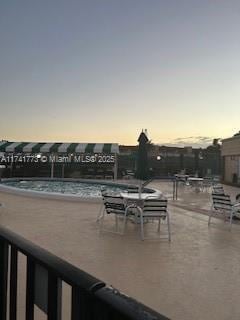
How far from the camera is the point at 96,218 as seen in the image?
873cm

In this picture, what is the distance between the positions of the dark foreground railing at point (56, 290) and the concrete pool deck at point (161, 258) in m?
1.89

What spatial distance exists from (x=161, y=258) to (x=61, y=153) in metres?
19.8

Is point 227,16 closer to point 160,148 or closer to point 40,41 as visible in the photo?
point 40,41

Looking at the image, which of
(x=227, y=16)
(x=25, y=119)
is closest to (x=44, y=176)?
(x=25, y=119)

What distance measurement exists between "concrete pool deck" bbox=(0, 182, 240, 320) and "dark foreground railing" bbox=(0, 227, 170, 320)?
1895 mm

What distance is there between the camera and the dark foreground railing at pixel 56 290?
111 cm

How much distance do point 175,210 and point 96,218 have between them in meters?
2.69

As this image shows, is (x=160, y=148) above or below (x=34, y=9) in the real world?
below

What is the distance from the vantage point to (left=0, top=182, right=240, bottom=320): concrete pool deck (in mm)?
3730

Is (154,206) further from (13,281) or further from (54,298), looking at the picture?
(54,298)

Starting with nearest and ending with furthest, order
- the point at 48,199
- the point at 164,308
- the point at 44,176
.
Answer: the point at 164,308, the point at 48,199, the point at 44,176

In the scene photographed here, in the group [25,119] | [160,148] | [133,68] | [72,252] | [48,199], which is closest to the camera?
[72,252]

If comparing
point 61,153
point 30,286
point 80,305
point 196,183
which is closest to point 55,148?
point 61,153

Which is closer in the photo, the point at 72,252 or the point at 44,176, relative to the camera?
the point at 72,252
